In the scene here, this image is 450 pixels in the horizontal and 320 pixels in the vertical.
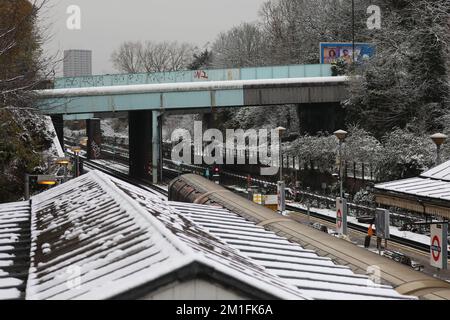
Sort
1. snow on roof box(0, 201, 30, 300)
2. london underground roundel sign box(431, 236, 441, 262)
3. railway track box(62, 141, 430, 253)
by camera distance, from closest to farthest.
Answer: snow on roof box(0, 201, 30, 300) → london underground roundel sign box(431, 236, 441, 262) → railway track box(62, 141, 430, 253)

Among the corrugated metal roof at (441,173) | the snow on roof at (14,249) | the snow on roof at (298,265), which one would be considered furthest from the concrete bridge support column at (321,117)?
the snow on roof at (298,265)

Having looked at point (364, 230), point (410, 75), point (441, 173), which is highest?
point (410, 75)

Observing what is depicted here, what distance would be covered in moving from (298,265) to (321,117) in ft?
145

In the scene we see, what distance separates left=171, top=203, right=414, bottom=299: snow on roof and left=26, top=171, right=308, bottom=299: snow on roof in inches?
23.9

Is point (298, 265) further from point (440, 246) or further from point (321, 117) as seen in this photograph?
point (321, 117)

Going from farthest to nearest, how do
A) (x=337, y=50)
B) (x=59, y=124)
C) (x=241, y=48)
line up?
(x=241, y=48), (x=337, y=50), (x=59, y=124)

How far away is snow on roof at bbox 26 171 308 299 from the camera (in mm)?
5688

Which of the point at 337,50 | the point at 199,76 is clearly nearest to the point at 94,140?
the point at 199,76

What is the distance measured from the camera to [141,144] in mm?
52094

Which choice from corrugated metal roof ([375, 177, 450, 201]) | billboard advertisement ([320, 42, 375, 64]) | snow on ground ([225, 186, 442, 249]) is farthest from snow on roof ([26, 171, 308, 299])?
billboard advertisement ([320, 42, 375, 64])

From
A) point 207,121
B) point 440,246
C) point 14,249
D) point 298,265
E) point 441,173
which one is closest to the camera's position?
point 298,265

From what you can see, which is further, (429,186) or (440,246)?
(440,246)

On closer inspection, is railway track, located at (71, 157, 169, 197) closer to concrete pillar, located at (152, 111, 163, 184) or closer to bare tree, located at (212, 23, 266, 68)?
concrete pillar, located at (152, 111, 163, 184)
